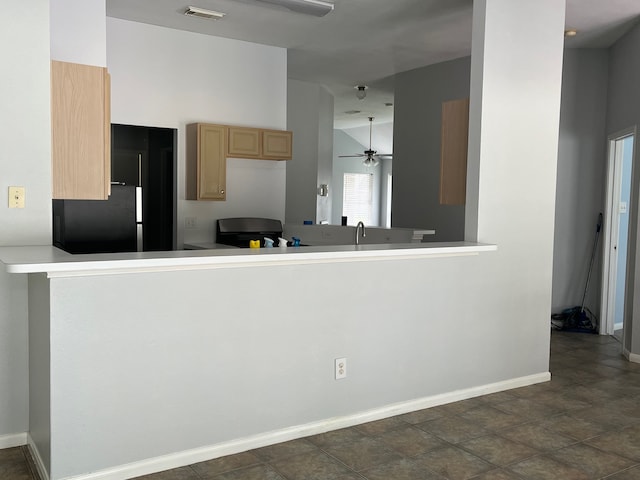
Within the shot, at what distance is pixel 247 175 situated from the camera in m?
6.40

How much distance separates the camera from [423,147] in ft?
A: 23.7

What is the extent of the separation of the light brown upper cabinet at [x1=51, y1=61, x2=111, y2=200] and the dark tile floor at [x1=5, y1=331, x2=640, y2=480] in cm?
134

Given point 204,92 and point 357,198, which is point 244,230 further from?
point 357,198

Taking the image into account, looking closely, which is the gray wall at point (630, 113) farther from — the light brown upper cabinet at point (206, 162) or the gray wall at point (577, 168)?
the light brown upper cabinet at point (206, 162)

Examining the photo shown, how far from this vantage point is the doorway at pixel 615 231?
584 cm

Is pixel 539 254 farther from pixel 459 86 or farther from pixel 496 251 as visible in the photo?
pixel 459 86

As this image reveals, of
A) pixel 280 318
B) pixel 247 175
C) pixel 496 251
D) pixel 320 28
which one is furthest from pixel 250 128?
pixel 280 318

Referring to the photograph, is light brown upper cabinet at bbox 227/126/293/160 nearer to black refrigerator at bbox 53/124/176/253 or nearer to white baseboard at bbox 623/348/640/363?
black refrigerator at bbox 53/124/176/253

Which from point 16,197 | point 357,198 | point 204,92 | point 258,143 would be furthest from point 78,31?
point 357,198

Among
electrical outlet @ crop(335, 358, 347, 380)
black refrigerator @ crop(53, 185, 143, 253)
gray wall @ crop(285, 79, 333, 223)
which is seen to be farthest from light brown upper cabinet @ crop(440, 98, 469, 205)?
gray wall @ crop(285, 79, 333, 223)

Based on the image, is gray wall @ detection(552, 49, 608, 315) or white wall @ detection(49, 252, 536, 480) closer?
white wall @ detection(49, 252, 536, 480)

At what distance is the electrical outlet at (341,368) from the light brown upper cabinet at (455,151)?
5.04 ft

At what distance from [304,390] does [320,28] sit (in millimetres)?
3638

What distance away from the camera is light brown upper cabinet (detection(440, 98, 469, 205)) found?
4102 millimetres
